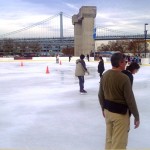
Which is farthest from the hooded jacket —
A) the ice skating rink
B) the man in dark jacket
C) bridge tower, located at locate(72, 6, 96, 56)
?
bridge tower, located at locate(72, 6, 96, 56)

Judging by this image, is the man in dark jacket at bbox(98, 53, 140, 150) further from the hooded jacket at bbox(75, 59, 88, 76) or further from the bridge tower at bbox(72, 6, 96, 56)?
the bridge tower at bbox(72, 6, 96, 56)

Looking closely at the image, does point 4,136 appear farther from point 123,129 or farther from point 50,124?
point 123,129

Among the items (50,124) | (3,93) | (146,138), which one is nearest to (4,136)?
(50,124)

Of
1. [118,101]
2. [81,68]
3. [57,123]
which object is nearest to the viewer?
[118,101]

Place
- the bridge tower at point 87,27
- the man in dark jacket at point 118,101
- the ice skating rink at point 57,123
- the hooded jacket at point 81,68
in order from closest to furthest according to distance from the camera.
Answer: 1. the man in dark jacket at point 118,101
2. the ice skating rink at point 57,123
3. the hooded jacket at point 81,68
4. the bridge tower at point 87,27

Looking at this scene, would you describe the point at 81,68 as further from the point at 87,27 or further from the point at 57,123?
the point at 87,27

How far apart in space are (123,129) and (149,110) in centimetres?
353

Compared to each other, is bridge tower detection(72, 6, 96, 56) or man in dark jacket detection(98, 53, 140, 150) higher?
bridge tower detection(72, 6, 96, 56)

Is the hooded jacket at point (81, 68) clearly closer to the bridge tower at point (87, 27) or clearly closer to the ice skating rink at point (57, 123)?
the ice skating rink at point (57, 123)

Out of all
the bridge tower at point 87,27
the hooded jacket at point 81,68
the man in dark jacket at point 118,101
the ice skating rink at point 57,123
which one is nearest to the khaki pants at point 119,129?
the man in dark jacket at point 118,101

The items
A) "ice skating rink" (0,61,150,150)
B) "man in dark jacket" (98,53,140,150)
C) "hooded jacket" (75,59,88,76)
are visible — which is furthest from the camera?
"hooded jacket" (75,59,88,76)

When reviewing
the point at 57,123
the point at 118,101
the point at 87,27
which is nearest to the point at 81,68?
the point at 57,123

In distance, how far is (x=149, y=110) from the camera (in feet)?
21.2

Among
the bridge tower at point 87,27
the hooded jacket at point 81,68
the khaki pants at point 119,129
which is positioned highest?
the bridge tower at point 87,27
